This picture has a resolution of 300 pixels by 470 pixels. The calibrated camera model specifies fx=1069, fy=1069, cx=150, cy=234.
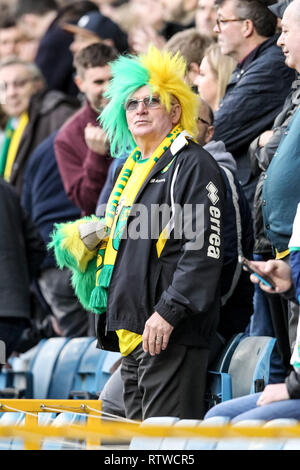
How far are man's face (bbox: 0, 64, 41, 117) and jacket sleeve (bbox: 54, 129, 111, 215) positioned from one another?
4.24 feet

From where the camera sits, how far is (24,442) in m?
4.45

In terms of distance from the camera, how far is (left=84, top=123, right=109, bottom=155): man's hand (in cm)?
714

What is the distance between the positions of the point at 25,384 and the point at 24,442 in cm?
331

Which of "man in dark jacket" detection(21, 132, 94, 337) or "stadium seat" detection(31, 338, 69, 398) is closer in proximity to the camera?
"stadium seat" detection(31, 338, 69, 398)

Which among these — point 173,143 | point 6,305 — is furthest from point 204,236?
point 6,305

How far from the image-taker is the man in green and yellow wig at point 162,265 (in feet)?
16.3

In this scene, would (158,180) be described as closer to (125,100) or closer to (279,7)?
(125,100)

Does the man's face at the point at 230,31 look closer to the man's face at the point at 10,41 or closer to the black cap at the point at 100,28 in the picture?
the black cap at the point at 100,28

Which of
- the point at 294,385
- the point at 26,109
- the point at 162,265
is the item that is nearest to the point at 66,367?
the point at 162,265

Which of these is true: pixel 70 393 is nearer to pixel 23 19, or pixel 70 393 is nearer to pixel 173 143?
pixel 173 143

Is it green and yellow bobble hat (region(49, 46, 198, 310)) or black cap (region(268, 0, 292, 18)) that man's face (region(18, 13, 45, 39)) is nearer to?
black cap (region(268, 0, 292, 18))

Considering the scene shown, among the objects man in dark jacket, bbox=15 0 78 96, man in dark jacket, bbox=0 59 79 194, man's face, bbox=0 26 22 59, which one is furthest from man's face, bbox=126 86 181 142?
man's face, bbox=0 26 22 59

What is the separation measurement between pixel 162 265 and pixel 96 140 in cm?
221

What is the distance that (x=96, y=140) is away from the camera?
23.5ft
